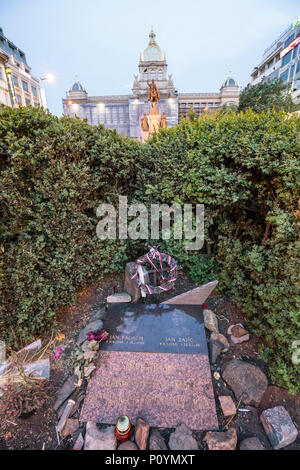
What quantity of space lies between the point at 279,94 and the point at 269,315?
1136 inches

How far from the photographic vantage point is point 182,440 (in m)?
2.62

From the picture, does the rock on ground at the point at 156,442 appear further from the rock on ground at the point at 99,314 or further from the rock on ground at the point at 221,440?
the rock on ground at the point at 99,314

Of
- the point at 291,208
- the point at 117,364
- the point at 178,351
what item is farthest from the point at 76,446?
the point at 291,208

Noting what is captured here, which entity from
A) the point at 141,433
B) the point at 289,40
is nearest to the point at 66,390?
the point at 141,433

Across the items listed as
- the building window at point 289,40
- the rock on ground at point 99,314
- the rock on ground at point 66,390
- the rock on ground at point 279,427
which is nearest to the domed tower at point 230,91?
the building window at point 289,40

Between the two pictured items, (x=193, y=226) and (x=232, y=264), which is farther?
(x=193, y=226)

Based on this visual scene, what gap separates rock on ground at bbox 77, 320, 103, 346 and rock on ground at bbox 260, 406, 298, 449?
119 inches

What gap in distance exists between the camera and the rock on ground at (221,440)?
256 cm

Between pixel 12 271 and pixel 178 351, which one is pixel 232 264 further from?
pixel 12 271

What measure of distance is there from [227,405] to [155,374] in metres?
1.12

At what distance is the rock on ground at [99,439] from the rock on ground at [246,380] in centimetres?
187

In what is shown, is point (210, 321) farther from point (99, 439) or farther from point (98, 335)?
point (99, 439)

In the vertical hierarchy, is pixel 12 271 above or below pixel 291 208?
below

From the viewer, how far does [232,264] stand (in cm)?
456
